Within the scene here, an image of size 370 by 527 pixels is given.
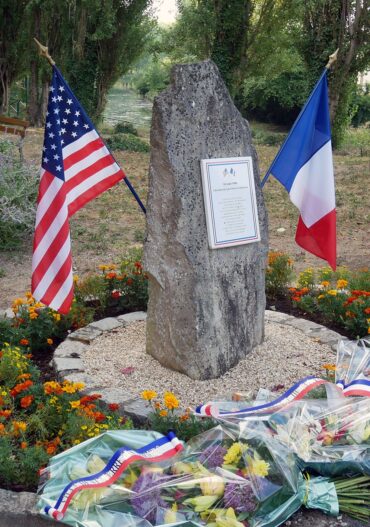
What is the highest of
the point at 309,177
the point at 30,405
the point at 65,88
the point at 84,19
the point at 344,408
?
the point at 84,19

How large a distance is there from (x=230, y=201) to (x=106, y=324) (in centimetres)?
141

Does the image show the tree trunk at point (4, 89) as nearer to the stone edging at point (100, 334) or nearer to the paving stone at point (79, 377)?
the stone edging at point (100, 334)

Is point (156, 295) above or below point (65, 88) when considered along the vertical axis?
below

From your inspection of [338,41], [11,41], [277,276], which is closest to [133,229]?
[277,276]

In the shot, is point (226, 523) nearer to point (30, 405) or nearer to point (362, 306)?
point (30, 405)

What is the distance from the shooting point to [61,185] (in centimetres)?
418

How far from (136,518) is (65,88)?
2.73 meters

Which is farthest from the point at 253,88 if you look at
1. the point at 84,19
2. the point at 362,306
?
the point at 362,306

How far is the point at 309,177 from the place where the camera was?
15.3ft

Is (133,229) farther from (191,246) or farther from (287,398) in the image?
(287,398)

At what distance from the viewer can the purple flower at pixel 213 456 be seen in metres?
2.82

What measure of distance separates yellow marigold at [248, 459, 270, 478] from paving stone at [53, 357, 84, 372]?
1784 millimetres

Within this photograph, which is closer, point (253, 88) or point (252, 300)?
point (252, 300)

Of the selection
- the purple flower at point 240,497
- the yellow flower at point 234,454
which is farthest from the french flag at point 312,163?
the purple flower at point 240,497
